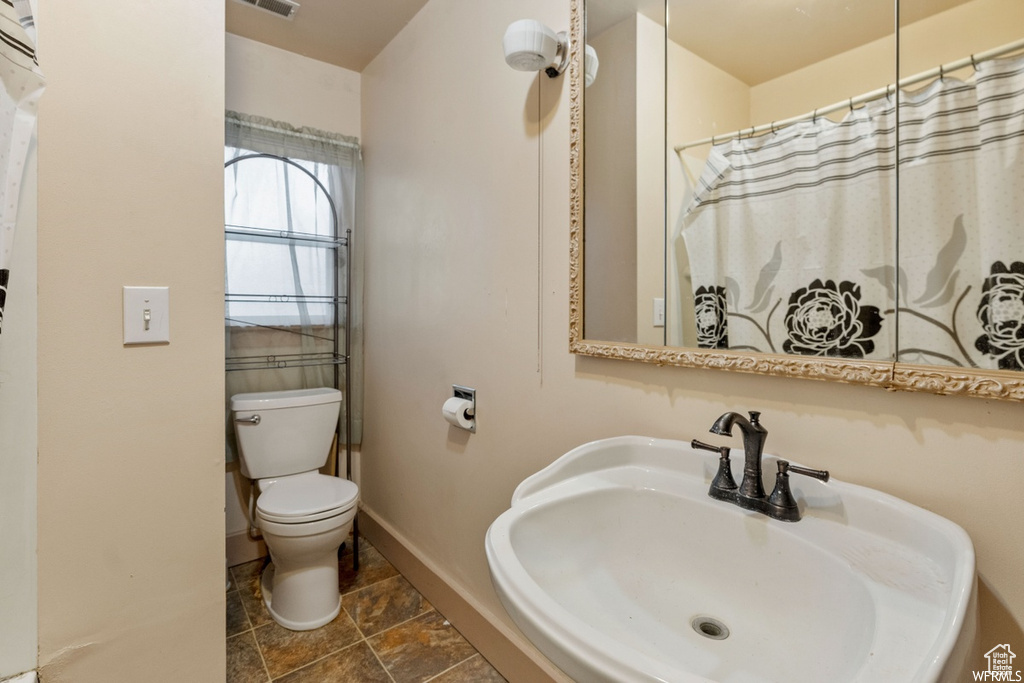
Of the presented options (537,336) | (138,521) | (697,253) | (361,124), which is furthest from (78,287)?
(361,124)

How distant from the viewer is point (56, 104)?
3.10 ft

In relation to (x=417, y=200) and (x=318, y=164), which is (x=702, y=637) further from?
(x=318, y=164)

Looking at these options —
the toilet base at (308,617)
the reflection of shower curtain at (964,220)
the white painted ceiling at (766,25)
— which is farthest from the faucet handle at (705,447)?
the toilet base at (308,617)

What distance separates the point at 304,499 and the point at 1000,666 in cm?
182

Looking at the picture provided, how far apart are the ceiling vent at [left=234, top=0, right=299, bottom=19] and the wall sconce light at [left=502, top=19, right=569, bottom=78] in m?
1.19

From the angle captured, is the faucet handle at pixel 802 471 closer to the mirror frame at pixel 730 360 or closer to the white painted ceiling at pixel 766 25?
the mirror frame at pixel 730 360

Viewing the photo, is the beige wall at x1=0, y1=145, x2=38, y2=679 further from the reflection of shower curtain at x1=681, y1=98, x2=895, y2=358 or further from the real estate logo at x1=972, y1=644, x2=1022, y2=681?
the real estate logo at x1=972, y1=644, x2=1022, y2=681

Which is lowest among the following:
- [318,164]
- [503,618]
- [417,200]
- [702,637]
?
[503,618]

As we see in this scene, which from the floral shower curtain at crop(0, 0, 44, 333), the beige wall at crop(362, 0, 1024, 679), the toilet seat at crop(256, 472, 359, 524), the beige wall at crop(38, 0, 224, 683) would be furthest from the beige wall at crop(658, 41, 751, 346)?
the toilet seat at crop(256, 472, 359, 524)

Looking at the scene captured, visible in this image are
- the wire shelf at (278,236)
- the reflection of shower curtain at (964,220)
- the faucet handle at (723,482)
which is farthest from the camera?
the wire shelf at (278,236)

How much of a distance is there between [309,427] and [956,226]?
2123 mm

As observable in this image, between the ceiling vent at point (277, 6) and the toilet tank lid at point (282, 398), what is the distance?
1.58 metres

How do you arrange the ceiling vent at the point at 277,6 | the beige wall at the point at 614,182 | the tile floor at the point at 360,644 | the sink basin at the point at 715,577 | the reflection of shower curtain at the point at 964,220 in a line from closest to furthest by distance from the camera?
the sink basin at the point at 715,577, the reflection of shower curtain at the point at 964,220, the beige wall at the point at 614,182, the tile floor at the point at 360,644, the ceiling vent at the point at 277,6

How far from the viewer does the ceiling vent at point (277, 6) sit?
183 centimetres
